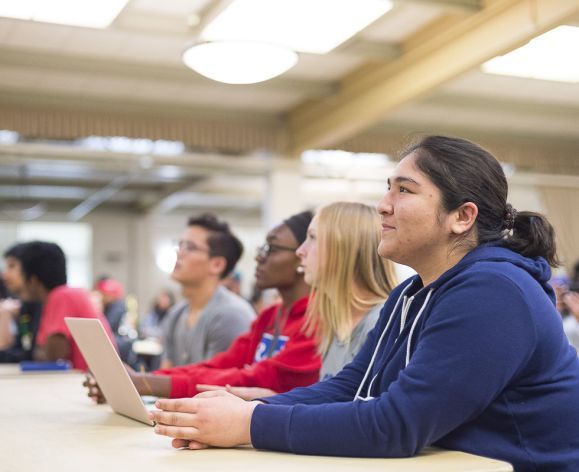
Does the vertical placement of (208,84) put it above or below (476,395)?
above

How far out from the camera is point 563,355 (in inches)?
55.3

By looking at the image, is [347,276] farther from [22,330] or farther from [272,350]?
[22,330]

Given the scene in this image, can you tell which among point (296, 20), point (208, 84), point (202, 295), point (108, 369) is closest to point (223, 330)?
point (202, 295)

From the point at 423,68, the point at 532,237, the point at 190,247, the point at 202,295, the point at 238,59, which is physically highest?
the point at 423,68

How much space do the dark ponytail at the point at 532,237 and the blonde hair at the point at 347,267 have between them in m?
0.75

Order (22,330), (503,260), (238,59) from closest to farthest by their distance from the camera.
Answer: (503,260)
(22,330)
(238,59)

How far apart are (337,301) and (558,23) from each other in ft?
10.3

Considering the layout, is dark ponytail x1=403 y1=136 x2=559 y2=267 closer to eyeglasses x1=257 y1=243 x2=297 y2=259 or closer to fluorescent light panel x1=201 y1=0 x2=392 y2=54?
A: eyeglasses x1=257 y1=243 x2=297 y2=259

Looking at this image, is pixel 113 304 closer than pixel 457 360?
No

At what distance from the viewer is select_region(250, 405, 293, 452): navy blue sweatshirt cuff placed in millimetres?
1364

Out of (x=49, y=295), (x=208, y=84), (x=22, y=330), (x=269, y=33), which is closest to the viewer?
(x=49, y=295)

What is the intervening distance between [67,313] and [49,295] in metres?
0.35

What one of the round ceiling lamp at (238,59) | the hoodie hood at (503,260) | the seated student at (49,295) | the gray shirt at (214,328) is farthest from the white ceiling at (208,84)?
the hoodie hood at (503,260)

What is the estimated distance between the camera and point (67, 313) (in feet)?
12.2
